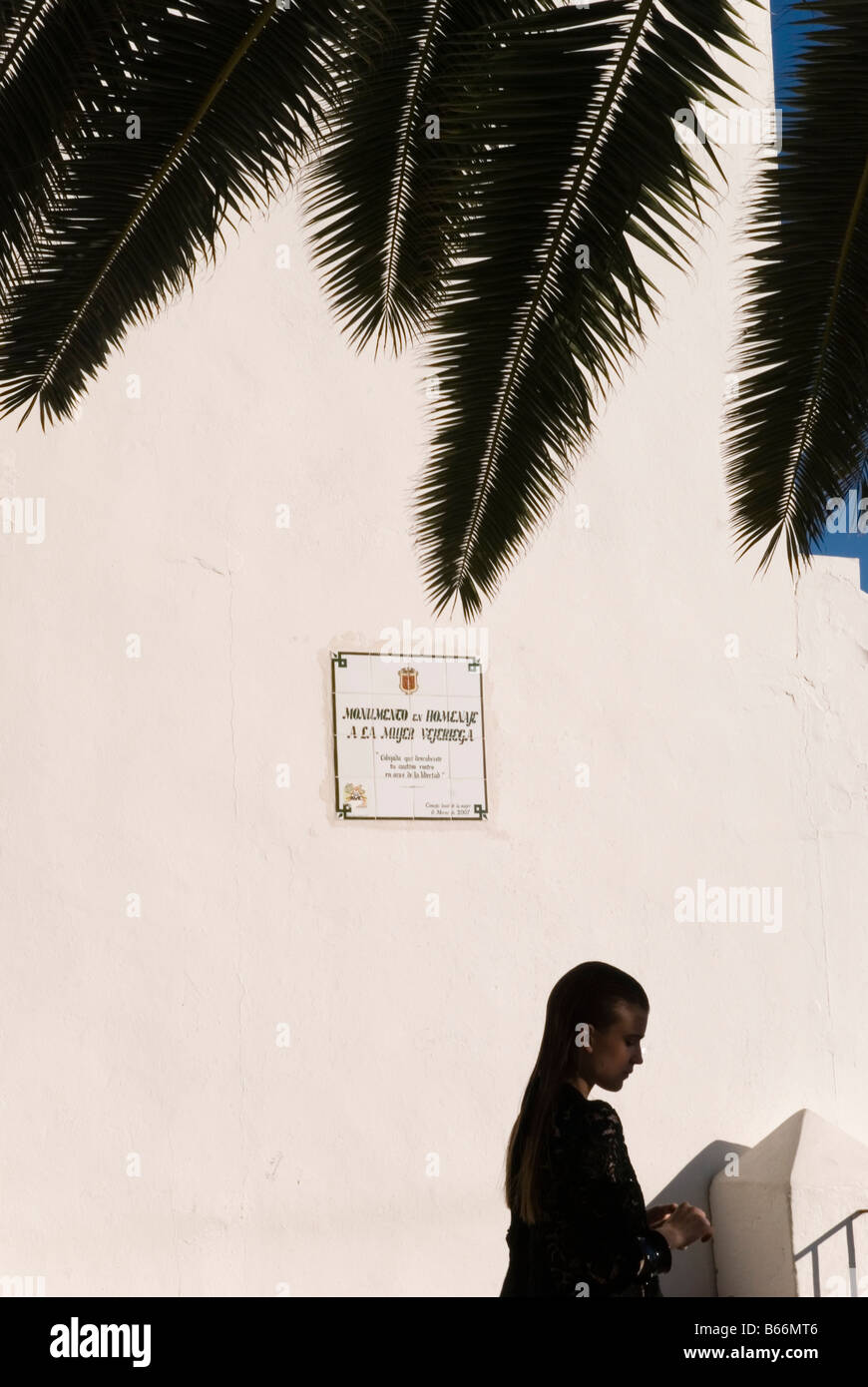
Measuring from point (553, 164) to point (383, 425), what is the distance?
5.17 metres

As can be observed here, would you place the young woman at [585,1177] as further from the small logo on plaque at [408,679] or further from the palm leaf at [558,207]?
the small logo on plaque at [408,679]

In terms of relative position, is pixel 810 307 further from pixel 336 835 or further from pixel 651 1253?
pixel 336 835

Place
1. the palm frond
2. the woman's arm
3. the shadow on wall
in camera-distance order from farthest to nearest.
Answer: the shadow on wall → the woman's arm → the palm frond

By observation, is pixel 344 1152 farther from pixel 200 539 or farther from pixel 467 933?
pixel 200 539

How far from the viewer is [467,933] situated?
7926mm

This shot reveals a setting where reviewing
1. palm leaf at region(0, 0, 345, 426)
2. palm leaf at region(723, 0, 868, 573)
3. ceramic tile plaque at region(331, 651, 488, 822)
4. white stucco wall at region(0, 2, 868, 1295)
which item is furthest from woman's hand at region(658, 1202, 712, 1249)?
ceramic tile plaque at region(331, 651, 488, 822)

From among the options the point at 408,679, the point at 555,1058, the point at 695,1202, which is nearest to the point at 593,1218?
the point at 555,1058

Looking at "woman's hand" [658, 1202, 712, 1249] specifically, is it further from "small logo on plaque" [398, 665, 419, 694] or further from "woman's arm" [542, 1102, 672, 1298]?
"small logo on plaque" [398, 665, 419, 694]

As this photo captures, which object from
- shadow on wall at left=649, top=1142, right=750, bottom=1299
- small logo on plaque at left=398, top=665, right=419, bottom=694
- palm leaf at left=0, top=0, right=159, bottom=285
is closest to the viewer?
palm leaf at left=0, top=0, right=159, bottom=285

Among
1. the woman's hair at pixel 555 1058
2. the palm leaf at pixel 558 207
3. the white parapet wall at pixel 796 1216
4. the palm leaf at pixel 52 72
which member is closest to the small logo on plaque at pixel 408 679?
the white parapet wall at pixel 796 1216

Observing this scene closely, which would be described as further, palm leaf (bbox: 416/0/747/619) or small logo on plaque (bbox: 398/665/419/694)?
small logo on plaque (bbox: 398/665/419/694)

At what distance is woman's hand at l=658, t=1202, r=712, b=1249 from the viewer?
148 inches

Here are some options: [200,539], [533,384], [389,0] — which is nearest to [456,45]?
[389,0]

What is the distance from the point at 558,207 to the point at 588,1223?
94.3 inches
